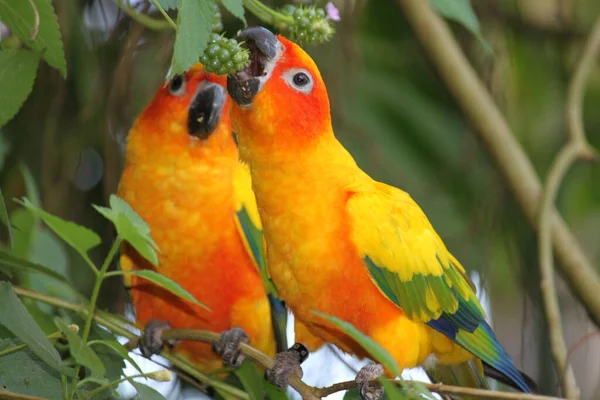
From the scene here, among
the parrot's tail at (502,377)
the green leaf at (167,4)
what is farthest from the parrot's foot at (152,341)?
the green leaf at (167,4)

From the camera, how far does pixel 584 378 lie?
9.78 ft

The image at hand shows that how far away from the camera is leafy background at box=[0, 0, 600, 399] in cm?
249

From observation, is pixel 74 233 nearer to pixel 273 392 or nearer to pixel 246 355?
pixel 246 355

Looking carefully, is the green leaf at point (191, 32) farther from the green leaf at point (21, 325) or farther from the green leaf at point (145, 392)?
the green leaf at point (145, 392)

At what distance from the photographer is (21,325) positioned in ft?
3.95

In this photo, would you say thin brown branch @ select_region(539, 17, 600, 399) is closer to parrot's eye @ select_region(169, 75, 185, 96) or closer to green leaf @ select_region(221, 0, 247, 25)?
parrot's eye @ select_region(169, 75, 185, 96)

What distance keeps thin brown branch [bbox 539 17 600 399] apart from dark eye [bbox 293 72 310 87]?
0.82 meters

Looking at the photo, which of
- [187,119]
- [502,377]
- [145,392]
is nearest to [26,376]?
[145,392]

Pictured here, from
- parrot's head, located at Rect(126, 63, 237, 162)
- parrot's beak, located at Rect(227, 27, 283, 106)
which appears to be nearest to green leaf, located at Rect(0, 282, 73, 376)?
parrot's beak, located at Rect(227, 27, 283, 106)

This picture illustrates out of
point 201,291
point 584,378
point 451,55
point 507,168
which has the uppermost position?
point 451,55

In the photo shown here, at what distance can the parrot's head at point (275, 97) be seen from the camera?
1.56 meters

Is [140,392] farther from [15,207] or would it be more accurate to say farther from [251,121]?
[15,207]

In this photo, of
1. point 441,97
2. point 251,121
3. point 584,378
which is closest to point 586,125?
point 441,97

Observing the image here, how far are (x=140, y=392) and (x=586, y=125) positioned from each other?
2.24 m
